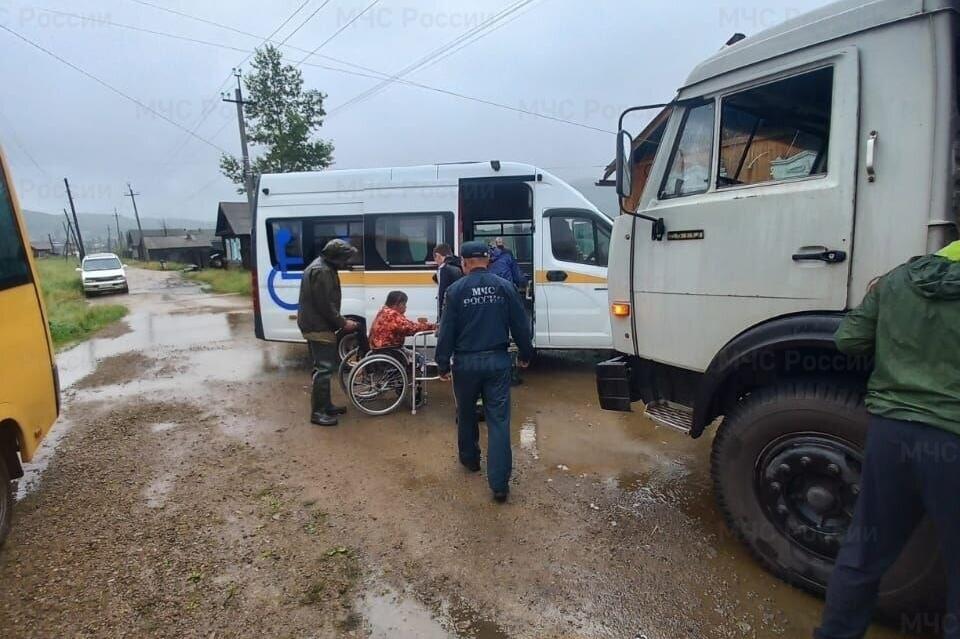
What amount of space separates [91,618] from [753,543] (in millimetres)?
3374

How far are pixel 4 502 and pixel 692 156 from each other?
15.0ft

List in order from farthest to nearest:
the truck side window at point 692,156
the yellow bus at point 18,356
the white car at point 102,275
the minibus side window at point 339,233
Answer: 1. the white car at point 102,275
2. the minibus side window at point 339,233
3. the yellow bus at point 18,356
4. the truck side window at point 692,156

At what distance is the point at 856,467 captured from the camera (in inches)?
94.0

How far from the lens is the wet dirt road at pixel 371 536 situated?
8.38 feet

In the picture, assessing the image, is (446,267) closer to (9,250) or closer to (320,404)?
(320,404)

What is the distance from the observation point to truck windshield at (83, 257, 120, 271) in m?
20.7

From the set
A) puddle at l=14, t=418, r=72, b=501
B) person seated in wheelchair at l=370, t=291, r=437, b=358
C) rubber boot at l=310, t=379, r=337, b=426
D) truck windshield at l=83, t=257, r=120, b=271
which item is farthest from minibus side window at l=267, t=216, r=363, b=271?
truck windshield at l=83, t=257, r=120, b=271

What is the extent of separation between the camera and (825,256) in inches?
95.7

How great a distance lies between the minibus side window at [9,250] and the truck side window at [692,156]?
157 inches

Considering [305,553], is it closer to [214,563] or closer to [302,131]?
[214,563]

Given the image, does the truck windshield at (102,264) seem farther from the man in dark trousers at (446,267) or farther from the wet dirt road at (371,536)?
the man in dark trousers at (446,267)

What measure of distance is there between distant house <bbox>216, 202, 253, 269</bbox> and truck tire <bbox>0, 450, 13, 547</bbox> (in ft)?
101

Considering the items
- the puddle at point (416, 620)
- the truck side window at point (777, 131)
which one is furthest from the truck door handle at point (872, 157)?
the puddle at point (416, 620)

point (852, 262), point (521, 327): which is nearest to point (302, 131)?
point (521, 327)
